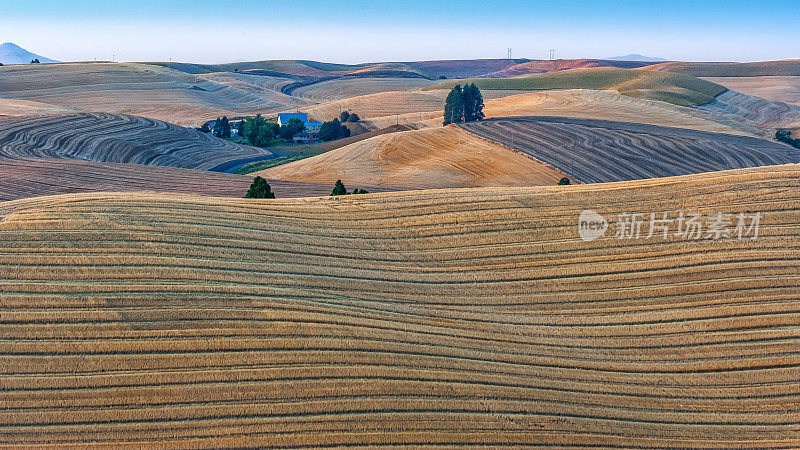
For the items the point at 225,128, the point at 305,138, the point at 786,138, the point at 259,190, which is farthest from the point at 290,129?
the point at 786,138

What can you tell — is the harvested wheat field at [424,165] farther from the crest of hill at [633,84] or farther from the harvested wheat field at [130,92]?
the crest of hill at [633,84]

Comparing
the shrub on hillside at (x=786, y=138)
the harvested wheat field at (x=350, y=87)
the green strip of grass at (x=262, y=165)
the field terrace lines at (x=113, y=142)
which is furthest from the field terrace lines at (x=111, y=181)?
the harvested wheat field at (x=350, y=87)

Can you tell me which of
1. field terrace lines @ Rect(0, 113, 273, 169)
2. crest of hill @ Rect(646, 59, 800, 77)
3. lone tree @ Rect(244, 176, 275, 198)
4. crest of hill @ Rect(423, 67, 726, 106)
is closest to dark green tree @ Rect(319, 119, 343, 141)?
field terrace lines @ Rect(0, 113, 273, 169)

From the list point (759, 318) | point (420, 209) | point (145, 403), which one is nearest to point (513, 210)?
point (420, 209)

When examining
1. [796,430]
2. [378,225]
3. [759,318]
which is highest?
[378,225]

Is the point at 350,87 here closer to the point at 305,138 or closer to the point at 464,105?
the point at 305,138

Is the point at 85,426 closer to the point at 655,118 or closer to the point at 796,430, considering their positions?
the point at 796,430
